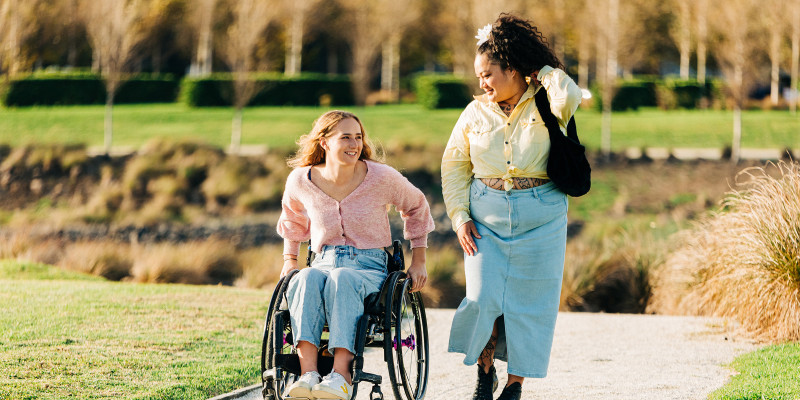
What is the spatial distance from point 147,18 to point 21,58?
5425mm

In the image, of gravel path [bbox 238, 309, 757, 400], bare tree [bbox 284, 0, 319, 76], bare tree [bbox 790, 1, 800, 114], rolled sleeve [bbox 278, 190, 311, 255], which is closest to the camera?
rolled sleeve [bbox 278, 190, 311, 255]

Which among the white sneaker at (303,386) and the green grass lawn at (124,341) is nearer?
the white sneaker at (303,386)

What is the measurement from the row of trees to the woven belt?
15729mm

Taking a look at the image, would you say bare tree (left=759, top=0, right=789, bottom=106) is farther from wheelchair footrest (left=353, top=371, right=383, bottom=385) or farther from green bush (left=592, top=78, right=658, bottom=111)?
wheelchair footrest (left=353, top=371, right=383, bottom=385)

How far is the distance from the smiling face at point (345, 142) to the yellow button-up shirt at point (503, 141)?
17.3 inches

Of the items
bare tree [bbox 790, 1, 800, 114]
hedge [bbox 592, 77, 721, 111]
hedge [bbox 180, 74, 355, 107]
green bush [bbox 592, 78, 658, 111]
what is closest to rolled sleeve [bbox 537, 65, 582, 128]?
bare tree [bbox 790, 1, 800, 114]

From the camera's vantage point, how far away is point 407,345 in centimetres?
478

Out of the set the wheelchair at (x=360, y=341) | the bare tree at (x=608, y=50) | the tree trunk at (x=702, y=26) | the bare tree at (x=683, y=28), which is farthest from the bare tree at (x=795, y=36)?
the wheelchair at (x=360, y=341)

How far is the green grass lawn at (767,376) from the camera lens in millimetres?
5043

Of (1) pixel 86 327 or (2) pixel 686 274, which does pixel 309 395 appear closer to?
(1) pixel 86 327

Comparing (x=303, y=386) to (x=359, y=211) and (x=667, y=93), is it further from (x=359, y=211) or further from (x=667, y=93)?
(x=667, y=93)

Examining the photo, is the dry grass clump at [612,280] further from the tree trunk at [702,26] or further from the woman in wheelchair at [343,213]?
the tree trunk at [702,26]

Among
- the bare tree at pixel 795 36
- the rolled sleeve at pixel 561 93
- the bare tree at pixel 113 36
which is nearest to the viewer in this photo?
the rolled sleeve at pixel 561 93

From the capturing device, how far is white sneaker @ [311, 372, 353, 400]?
13.5 ft
